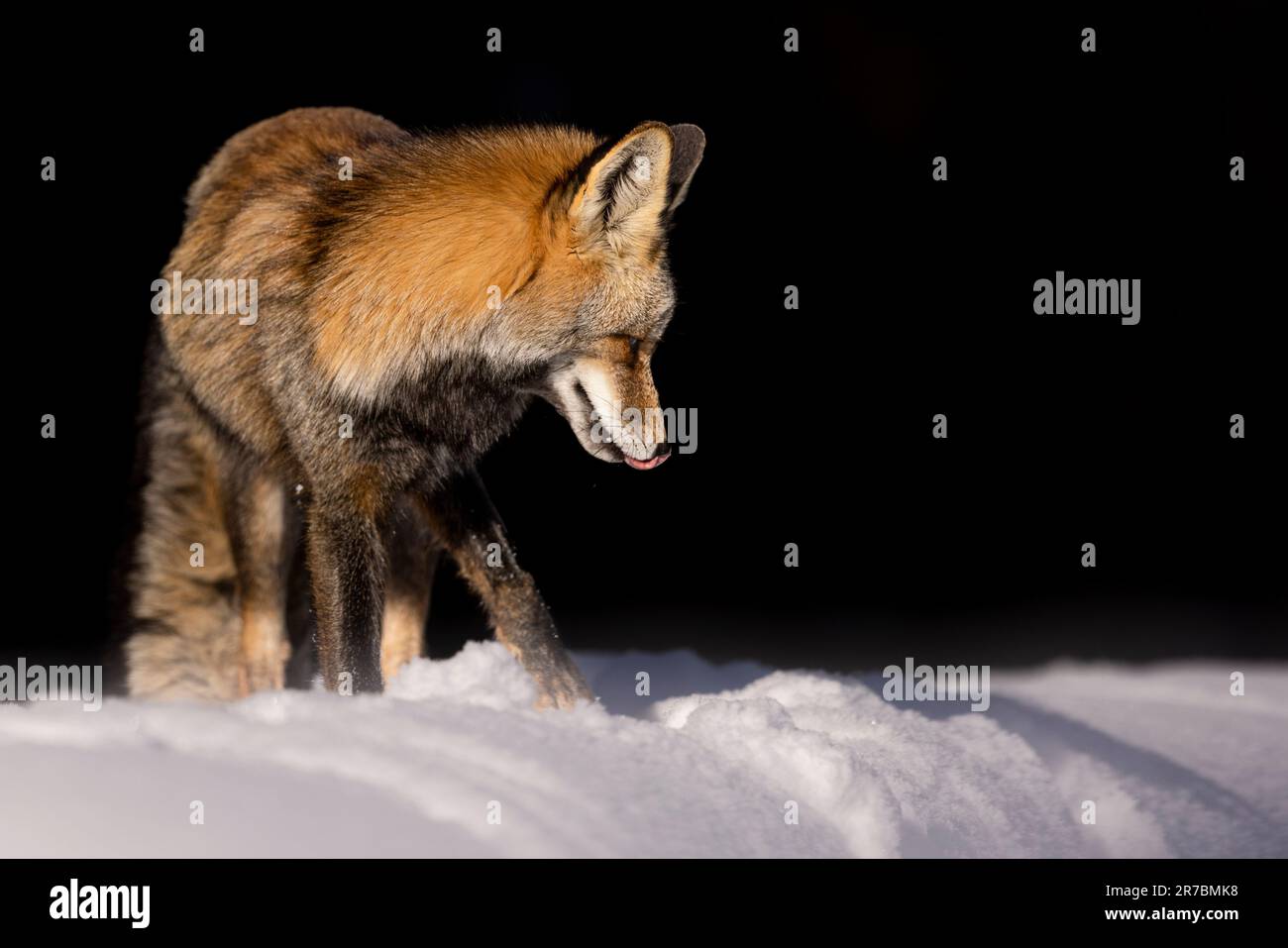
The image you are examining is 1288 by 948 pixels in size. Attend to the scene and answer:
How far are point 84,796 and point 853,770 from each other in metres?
1.94

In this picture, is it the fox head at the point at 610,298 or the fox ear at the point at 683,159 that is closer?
the fox head at the point at 610,298

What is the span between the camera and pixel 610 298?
12.1 feet

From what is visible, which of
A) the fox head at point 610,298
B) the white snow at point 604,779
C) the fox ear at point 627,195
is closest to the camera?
the white snow at point 604,779

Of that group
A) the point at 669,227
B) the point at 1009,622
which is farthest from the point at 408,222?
the point at 1009,622

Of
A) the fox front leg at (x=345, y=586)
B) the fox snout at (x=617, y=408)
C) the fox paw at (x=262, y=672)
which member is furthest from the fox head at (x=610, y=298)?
the fox paw at (x=262, y=672)

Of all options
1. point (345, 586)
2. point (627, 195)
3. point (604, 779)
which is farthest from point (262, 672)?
point (627, 195)

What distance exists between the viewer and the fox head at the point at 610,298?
3.62 meters

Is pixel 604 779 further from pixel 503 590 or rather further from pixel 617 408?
pixel 503 590

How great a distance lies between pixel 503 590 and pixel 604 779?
1412mm

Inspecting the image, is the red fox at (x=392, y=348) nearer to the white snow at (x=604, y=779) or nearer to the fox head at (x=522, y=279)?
the fox head at (x=522, y=279)

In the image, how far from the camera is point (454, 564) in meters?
4.61

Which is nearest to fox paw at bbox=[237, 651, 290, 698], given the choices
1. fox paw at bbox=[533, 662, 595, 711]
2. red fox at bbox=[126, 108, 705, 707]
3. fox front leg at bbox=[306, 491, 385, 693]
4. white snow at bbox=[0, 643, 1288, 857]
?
red fox at bbox=[126, 108, 705, 707]

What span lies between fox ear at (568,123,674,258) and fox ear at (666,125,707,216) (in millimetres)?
51

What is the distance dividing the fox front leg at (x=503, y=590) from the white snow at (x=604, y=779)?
10.6 inches
